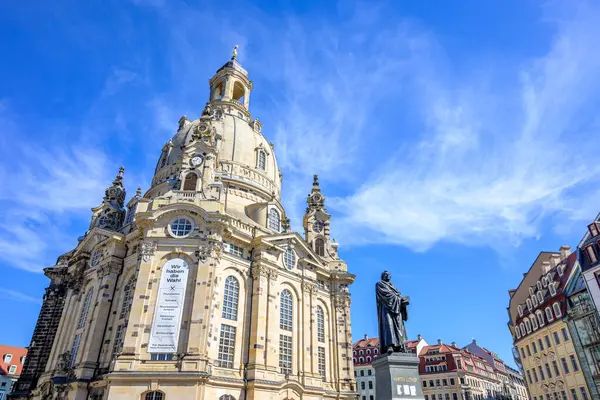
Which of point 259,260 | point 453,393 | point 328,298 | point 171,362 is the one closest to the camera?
point 171,362

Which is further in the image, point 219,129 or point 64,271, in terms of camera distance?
point 219,129

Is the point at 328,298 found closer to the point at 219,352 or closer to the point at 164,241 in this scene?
the point at 219,352

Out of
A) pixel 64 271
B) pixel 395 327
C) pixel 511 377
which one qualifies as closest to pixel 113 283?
pixel 64 271

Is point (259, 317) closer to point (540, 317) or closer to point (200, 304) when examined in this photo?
point (200, 304)

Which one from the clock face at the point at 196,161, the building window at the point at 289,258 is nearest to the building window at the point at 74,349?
→ the clock face at the point at 196,161

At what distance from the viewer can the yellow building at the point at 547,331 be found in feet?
146

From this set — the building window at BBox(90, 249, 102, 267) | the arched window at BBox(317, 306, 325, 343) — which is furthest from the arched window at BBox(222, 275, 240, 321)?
the building window at BBox(90, 249, 102, 267)

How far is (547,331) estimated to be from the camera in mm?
48562

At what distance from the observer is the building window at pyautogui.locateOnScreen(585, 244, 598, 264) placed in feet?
135

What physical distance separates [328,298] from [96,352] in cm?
2434

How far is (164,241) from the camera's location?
35812 mm

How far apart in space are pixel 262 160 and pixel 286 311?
2262cm

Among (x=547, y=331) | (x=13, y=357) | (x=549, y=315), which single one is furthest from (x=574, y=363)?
(x=13, y=357)

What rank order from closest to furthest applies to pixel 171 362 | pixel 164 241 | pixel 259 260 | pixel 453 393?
pixel 171 362
pixel 164 241
pixel 259 260
pixel 453 393
